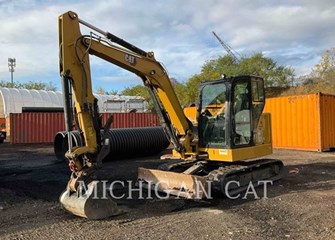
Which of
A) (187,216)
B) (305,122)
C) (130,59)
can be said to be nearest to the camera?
(187,216)

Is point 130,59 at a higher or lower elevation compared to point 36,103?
lower

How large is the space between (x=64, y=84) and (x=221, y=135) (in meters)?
3.46

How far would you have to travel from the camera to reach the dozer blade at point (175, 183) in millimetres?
7285

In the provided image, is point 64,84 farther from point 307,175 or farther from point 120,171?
point 307,175

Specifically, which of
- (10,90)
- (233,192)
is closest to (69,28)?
(233,192)

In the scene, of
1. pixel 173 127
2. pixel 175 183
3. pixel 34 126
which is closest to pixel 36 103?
pixel 34 126

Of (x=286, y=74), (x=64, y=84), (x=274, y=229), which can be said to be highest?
(x=286, y=74)

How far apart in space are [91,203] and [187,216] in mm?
1536

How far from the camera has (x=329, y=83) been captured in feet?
126

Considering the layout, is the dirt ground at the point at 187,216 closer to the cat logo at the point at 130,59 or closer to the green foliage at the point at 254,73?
the cat logo at the point at 130,59

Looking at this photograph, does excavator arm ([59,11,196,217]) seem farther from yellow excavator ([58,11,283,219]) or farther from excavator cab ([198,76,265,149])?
excavator cab ([198,76,265,149])

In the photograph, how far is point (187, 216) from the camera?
6.35 m

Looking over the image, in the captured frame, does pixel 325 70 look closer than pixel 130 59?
No

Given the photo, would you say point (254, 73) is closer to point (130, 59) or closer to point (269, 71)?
point (269, 71)
